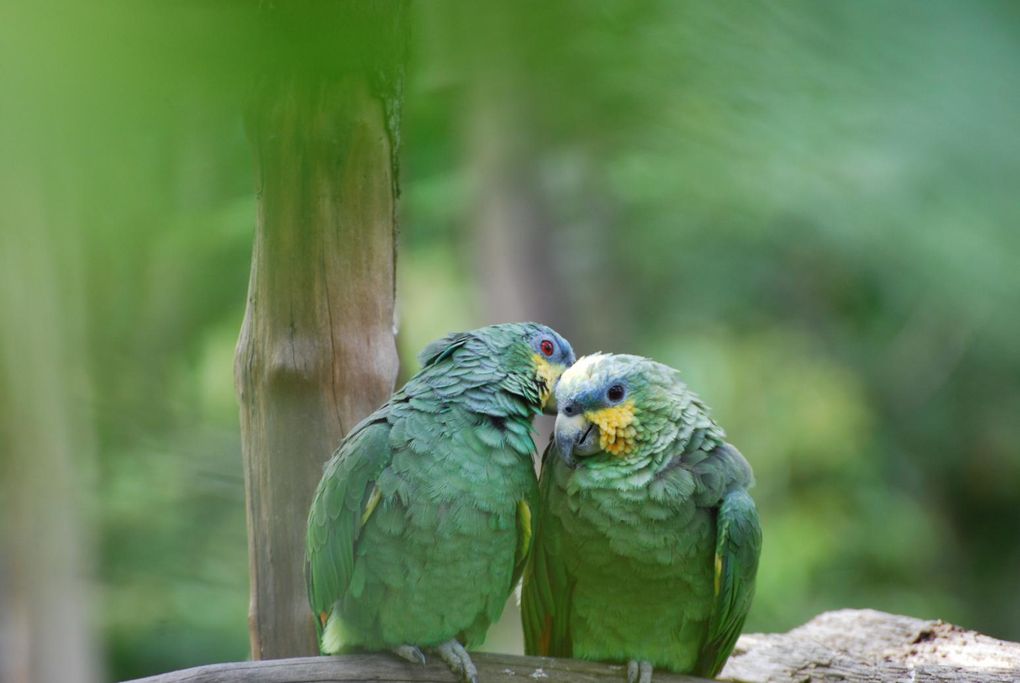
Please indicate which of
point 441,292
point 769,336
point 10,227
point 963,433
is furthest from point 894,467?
point 10,227

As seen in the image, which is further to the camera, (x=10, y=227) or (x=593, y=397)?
(x=10, y=227)

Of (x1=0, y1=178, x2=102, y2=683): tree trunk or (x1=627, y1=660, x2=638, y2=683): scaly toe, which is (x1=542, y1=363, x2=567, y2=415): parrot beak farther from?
(x1=0, y1=178, x2=102, y2=683): tree trunk

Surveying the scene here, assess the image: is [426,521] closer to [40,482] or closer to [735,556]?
[735,556]

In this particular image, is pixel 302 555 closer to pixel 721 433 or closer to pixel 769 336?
pixel 721 433

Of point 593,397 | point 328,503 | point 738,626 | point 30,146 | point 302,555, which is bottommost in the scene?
point 738,626

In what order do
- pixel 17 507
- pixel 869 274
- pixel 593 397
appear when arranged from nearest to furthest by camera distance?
pixel 593 397, pixel 17 507, pixel 869 274

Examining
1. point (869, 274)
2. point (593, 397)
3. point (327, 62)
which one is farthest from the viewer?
point (869, 274)

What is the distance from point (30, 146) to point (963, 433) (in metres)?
9.28

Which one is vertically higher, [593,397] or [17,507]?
[593,397]

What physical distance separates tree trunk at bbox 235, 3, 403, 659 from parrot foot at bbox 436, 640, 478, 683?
1.92 ft

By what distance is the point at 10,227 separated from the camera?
4824mm

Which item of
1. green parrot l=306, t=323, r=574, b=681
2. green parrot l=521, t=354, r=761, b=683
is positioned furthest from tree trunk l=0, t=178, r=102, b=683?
green parrot l=521, t=354, r=761, b=683

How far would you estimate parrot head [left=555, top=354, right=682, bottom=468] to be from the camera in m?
2.96

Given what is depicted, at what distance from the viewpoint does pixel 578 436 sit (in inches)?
116
